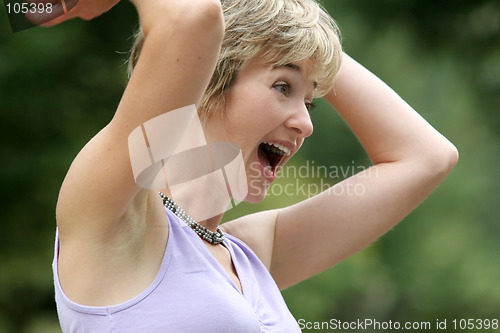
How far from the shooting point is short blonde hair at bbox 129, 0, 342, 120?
1324 millimetres

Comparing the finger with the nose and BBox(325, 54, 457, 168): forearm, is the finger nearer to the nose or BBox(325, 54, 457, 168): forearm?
the nose

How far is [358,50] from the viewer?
341cm

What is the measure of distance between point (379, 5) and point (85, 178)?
2.87 meters

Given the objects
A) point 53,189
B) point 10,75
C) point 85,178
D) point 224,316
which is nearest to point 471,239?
point 53,189

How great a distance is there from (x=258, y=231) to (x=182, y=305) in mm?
477

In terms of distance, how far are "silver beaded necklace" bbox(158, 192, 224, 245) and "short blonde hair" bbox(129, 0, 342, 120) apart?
0.20 metres

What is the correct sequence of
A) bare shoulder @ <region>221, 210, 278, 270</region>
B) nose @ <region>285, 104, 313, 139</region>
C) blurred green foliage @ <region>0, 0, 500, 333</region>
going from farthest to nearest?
blurred green foliage @ <region>0, 0, 500, 333</region> → bare shoulder @ <region>221, 210, 278, 270</region> → nose @ <region>285, 104, 313, 139</region>

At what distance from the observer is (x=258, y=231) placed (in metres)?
1.51

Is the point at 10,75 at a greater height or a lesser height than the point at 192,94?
lesser

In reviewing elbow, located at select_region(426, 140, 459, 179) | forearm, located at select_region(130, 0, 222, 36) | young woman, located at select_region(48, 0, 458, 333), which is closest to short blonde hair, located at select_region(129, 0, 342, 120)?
young woman, located at select_region(48, 0, 458, 333)

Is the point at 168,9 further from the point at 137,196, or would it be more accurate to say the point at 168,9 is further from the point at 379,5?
the point at 379,5

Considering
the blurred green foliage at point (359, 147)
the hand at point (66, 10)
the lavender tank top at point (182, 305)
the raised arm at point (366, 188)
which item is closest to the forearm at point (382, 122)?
the raised arm at point (366, 188)

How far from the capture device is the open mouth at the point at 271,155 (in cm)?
144

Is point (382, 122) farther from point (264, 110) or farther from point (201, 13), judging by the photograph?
point (201, 13)
